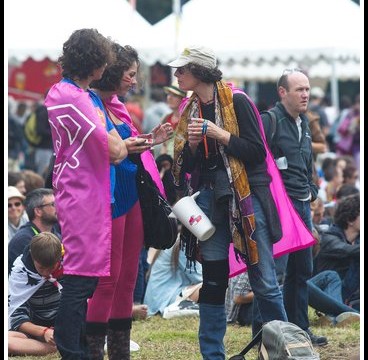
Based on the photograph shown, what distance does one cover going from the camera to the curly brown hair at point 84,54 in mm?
5289

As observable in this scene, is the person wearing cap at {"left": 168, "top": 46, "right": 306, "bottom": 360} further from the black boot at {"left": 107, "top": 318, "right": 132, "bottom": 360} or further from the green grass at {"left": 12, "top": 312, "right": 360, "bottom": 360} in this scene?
the green grass at {"left": 12, "top": 312, "right": 360, "bottom": 360}

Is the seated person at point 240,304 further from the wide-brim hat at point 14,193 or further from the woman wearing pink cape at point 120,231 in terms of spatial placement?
the woman wearing pink cape at point 120,231

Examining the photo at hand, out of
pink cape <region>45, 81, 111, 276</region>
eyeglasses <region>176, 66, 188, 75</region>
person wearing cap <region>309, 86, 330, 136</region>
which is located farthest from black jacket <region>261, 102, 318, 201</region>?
person wearing cap <region>309, 86, 330, 136</region>

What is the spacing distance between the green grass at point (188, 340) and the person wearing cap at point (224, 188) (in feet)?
2.77

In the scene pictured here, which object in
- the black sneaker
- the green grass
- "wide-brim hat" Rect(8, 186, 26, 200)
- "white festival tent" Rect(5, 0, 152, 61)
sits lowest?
the green grass

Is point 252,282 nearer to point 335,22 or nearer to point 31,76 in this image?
point 335,22

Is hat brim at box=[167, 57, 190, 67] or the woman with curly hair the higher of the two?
hat brim at box=[167, 57, 190, 67]

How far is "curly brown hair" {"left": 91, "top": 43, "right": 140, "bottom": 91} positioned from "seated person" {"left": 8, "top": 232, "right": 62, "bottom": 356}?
1602 mm

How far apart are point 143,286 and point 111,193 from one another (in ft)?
13.8

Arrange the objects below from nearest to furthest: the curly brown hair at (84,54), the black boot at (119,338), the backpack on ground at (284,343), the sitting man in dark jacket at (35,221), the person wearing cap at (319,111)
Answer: the curly brown hair at (84,54) < the backpack on ground at (284,343) < the black boot at (119,338) < the sitting man in dark jacket at (35,221) < the person wearing cap at (319,111)

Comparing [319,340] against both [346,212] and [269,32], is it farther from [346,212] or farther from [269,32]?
[269,32]

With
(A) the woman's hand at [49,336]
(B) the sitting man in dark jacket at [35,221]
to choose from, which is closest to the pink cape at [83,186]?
(A) the woman's hand at [49,336]

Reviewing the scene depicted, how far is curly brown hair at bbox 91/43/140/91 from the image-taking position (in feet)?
18.6

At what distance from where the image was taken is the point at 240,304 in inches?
329
